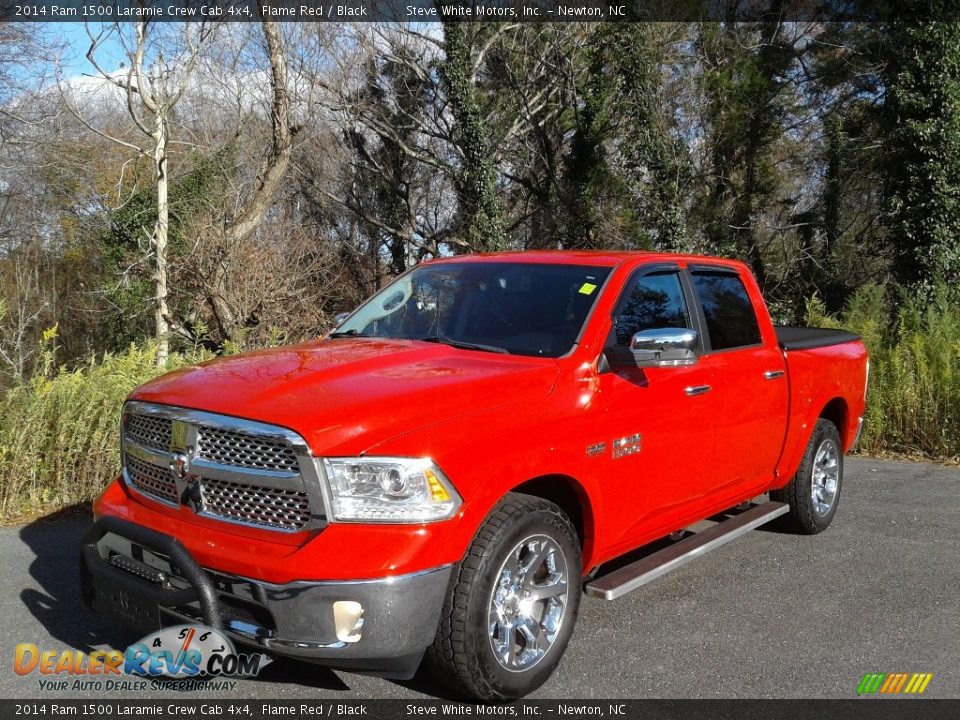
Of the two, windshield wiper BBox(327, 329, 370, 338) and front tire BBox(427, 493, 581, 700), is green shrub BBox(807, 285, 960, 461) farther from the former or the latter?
front tire BBox(427, 493, 581, 700)

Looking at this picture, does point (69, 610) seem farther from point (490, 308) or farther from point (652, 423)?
point (652, 423)

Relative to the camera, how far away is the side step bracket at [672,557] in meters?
4.06

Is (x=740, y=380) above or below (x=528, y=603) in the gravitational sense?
above

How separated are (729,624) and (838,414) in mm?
2688

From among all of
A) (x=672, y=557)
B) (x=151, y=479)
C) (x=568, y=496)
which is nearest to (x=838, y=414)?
(x=672, y=557)

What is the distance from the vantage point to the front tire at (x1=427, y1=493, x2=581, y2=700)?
131 inches

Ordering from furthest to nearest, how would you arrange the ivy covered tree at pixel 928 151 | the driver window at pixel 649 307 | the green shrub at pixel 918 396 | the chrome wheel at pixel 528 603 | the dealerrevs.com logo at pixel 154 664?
the ivy covered tree at pixel 928 151 → the green shrub at pixel 918 396 → the driver window at pixel 649 307 → the chrome wheel at pixel 528 603 → the dealerrevs.com logo at pixel 154 664

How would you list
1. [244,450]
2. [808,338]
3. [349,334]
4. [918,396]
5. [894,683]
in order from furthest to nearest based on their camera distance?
[918,396], [808,338], [349,334], [894,683], [244,450]

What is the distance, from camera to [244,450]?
3.38m

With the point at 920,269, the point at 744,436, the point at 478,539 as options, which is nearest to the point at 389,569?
the point at 478,539

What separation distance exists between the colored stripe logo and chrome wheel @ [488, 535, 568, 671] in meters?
1.44

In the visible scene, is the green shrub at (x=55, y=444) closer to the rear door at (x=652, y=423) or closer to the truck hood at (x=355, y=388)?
the truck hood at (x=355, y=388)

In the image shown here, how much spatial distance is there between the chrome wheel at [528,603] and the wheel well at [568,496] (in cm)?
27

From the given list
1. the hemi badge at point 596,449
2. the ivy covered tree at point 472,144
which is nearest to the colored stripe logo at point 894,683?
the hemi badge at point 596,449
